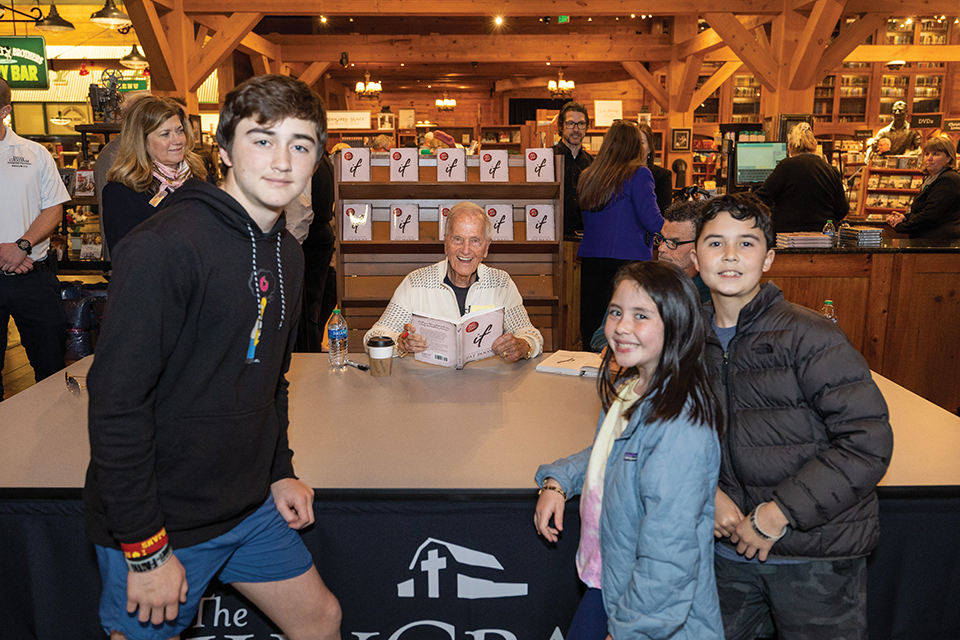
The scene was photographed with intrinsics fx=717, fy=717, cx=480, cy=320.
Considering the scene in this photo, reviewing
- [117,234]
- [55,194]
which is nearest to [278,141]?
[117,234]

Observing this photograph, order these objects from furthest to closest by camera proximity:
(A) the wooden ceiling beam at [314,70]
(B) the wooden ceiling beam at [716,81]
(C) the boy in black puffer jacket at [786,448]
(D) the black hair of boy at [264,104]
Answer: (A) the wooden ceiling beam at [314,70]
(B) the wooden ceiling beam at [716,81]
(C) the boy in black puffer jacket at [786,448]
(D) the black hair of boy at [264,104]

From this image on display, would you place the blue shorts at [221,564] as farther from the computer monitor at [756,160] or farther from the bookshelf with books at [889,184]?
the bookshelf with books at [889,184]

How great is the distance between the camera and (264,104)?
48.1 inches

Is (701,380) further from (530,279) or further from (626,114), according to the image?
(626,114)

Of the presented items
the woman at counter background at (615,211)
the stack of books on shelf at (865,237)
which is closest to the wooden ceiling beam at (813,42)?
the stack of books on shelf at (865,237)

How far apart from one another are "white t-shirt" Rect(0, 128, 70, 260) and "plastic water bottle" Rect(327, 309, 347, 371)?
1.76m

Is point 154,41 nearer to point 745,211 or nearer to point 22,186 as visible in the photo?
point 22,186

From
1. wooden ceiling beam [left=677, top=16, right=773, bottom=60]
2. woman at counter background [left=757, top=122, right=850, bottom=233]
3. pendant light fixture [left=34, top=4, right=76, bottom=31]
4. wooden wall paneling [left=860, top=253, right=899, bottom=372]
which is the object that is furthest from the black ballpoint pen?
pendant light fixture [left=34, top=4, right=76, bottom=31]

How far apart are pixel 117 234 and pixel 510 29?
400 inches

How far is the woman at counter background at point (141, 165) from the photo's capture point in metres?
2.88

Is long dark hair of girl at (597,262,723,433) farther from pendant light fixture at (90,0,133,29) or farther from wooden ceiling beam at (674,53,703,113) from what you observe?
wooden ceiling beam at (674,53,703,113)

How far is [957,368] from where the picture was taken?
4.41 m

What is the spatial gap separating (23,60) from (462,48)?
19.9ft

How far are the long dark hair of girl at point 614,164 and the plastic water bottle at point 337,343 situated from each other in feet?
6.59
